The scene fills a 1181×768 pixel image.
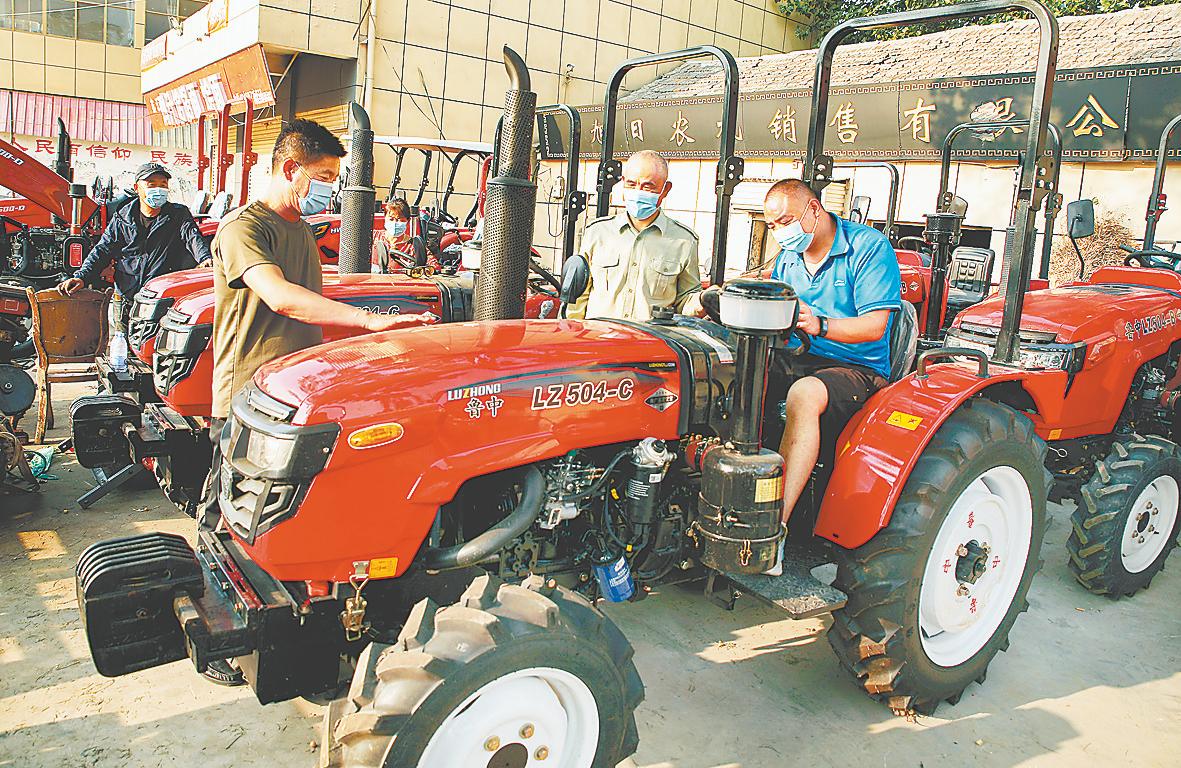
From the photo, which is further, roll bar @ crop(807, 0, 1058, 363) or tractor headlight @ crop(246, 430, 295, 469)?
roll bar @ crop(807, 0, 1058, 363)

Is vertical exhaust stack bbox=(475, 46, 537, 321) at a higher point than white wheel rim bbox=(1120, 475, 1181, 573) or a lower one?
higher

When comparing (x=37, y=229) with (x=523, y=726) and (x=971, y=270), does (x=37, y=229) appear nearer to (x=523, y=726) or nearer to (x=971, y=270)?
(x=971, y=270)

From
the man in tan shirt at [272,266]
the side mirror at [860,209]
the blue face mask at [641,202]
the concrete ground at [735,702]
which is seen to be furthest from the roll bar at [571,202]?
the side mirror at [860,209]

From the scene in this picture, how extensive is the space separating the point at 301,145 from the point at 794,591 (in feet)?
7.40

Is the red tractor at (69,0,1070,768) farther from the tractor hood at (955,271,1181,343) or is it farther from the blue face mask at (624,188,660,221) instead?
the tractor hood at (955,271,1181,343)

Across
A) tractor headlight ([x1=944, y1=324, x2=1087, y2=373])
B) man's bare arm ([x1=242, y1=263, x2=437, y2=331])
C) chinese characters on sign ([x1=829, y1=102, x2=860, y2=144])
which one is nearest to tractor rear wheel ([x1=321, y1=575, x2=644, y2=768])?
man's bare arm ([x1=242, y1=263, x2=437, y2=331])

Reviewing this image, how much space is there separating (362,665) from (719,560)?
1.08m

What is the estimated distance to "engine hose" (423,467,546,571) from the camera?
254 centimetres

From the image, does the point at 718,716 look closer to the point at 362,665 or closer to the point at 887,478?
the point at 887,478

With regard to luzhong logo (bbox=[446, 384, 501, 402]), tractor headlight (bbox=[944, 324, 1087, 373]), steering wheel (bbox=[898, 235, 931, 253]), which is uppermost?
steering wheel (bbox=[898, 235, 931, 253])

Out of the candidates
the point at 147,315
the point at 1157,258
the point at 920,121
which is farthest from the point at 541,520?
the point at 920,121

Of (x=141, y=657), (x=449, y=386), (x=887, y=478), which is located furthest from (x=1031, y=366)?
(x=141, y=657)

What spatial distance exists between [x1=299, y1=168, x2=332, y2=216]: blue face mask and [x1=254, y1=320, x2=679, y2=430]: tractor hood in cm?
86

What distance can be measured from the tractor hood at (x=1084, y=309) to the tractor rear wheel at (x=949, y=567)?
1133 millimetres
